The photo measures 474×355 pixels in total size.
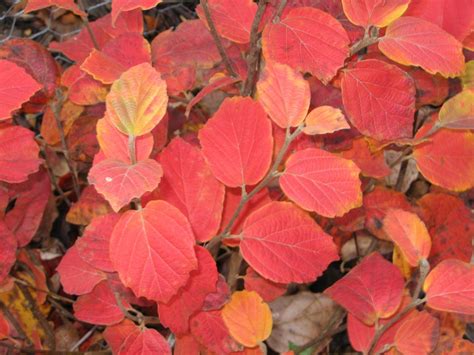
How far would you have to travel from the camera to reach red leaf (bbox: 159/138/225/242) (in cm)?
72

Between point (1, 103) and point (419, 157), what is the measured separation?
54 centimetres

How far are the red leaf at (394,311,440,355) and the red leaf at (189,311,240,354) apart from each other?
203mm

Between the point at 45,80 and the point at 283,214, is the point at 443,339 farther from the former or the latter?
the point at 45,80

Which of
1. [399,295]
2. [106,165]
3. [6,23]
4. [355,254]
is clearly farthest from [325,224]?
[6,23]

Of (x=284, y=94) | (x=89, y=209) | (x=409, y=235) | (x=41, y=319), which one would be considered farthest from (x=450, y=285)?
(x=41, y=319)

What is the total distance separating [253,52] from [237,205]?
0.19 meters

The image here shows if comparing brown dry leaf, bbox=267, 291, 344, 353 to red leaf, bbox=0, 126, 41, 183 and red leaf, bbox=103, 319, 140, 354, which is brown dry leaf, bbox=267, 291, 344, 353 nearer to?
red leaf, bbox=103, 319, 140, 354

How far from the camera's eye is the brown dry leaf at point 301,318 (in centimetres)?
107

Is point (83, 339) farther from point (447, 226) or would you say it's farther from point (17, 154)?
point (447, 226)

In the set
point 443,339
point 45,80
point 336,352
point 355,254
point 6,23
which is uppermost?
point 45,80

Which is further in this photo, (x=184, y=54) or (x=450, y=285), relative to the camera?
(x=184, y=54)

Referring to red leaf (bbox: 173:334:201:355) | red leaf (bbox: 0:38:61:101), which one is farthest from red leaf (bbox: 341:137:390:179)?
red leaf (bbox: 0:38:61:101)

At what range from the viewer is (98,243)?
2.45ft

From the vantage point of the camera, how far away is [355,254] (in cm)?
118
